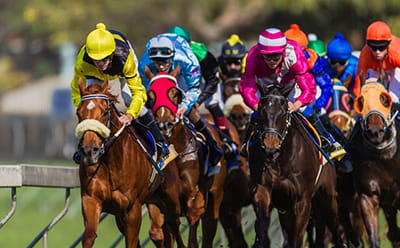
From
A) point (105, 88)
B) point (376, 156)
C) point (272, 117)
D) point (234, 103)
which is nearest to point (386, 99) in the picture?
point (376, 156)

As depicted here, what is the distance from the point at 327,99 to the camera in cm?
990

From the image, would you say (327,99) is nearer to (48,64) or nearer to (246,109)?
(246,109)

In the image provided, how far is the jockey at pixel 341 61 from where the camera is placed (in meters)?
11.4

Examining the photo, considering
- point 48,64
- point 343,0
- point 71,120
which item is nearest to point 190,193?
point 343,0

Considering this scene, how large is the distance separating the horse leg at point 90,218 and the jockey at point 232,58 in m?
4.12

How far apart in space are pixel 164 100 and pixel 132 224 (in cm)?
128

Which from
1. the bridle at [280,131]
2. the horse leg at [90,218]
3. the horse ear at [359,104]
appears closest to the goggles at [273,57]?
the bridle at [280,131]

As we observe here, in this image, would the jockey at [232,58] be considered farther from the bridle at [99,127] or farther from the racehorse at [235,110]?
the bridle at [99,127]

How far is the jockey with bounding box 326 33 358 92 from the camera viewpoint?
37.5 ft

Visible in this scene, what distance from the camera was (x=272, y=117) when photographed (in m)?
8.10

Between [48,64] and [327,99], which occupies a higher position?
[327,99]

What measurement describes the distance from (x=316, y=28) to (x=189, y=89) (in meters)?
21.5

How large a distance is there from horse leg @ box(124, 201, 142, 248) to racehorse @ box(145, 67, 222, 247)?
103cm

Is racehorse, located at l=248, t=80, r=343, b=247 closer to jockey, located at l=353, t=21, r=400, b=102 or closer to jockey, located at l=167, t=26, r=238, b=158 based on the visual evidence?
jockey, located at l=353, t=21, r=400, b=102
